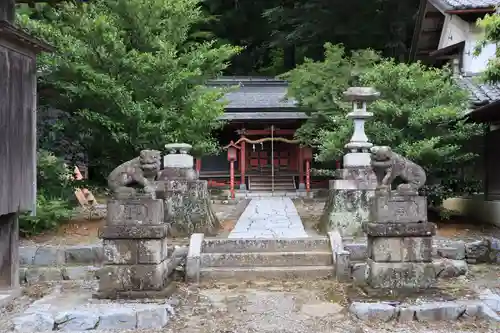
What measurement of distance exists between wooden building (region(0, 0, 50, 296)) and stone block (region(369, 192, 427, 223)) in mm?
5604

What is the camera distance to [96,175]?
42.4 feet

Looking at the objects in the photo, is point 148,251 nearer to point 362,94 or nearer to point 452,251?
point 452,251

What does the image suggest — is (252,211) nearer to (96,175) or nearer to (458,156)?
(96,175)

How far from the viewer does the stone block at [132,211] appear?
25.4 feet

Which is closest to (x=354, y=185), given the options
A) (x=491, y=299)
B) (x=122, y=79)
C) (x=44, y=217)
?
(x=491, y=299)

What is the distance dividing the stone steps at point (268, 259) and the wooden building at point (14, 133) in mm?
3218

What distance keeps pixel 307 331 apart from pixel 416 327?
4.37 feet

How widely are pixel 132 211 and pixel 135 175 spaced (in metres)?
0.61

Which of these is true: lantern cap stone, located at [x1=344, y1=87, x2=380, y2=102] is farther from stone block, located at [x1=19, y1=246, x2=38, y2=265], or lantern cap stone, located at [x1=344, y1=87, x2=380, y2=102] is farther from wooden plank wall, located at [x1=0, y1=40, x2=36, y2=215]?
stone block, located at [x1=19, y1=246, x2=38, y2=265]

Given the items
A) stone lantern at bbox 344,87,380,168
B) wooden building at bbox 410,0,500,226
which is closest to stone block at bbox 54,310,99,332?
stone lantern at bbox 344,87,380,168

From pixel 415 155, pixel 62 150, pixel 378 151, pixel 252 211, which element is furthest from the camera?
pixel 252 211

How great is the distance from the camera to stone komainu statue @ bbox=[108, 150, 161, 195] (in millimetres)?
7948

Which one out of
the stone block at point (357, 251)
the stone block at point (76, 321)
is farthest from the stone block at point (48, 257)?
the stone block at point (357, 251)

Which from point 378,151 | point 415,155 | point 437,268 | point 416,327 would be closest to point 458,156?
point 415,155
